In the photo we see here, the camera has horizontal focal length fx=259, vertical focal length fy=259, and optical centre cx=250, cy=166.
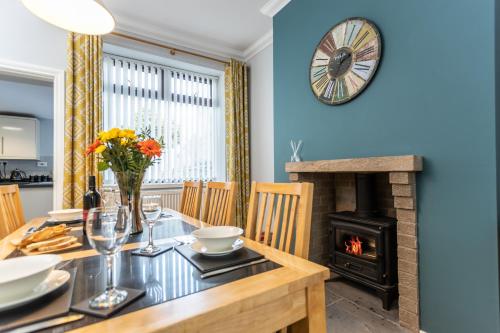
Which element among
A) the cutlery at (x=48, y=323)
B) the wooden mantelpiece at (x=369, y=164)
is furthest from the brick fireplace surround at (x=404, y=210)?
the cutlery at (x=48, y=323)

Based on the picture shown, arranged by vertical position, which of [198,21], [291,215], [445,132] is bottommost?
[291,215]

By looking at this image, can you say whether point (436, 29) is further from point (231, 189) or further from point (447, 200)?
point (231, 189)

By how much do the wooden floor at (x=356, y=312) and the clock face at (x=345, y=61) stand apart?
1589 millimetres

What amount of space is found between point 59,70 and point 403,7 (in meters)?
3.29

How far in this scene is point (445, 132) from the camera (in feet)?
5.01

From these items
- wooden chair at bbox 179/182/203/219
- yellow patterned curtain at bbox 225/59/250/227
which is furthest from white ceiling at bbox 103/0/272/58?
wooden chair at bbox 179/182/203/219

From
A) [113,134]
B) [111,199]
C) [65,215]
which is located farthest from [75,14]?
[65,215]

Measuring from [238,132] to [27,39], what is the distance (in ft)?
8.46

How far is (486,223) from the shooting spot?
136 cm

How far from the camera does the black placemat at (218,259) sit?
820 mm

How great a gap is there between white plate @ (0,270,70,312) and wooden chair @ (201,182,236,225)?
956 millimetres

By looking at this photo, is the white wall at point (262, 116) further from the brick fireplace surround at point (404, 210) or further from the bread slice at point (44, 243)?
the bread slice at point (44, 243)

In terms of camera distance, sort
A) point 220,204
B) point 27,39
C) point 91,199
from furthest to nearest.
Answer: point 27,39, point 220,204, point 91,199

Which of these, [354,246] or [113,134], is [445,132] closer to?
[354,246]
